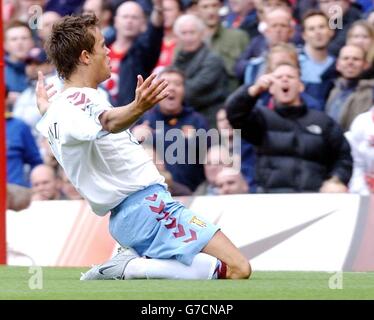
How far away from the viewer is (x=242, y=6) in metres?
11.5

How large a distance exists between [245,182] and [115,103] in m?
1.77

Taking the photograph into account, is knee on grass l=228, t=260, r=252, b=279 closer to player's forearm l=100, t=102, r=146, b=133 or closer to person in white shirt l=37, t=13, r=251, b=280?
person in white shirt l=37, t=13, r=251, b=280

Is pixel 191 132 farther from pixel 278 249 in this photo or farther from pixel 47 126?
pixel 47 126

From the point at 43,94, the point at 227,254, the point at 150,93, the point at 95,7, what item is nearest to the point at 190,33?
the point at 95,7

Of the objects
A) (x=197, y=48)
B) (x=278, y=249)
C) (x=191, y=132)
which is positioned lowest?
(x=278, y=249)

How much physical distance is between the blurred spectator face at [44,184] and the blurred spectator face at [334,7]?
2.97 meters

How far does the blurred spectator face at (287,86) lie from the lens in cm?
1054

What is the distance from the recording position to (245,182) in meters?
10.7

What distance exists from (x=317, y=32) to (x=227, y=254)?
413cm

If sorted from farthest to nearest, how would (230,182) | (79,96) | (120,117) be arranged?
(230,182), (79,96), (120,117)

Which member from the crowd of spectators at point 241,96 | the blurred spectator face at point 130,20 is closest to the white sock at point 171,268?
the crowd of spectators at point 241,96

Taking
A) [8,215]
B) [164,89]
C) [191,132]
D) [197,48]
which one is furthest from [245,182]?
[164,89]

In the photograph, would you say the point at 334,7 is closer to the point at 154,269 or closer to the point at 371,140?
the point at 371,140
